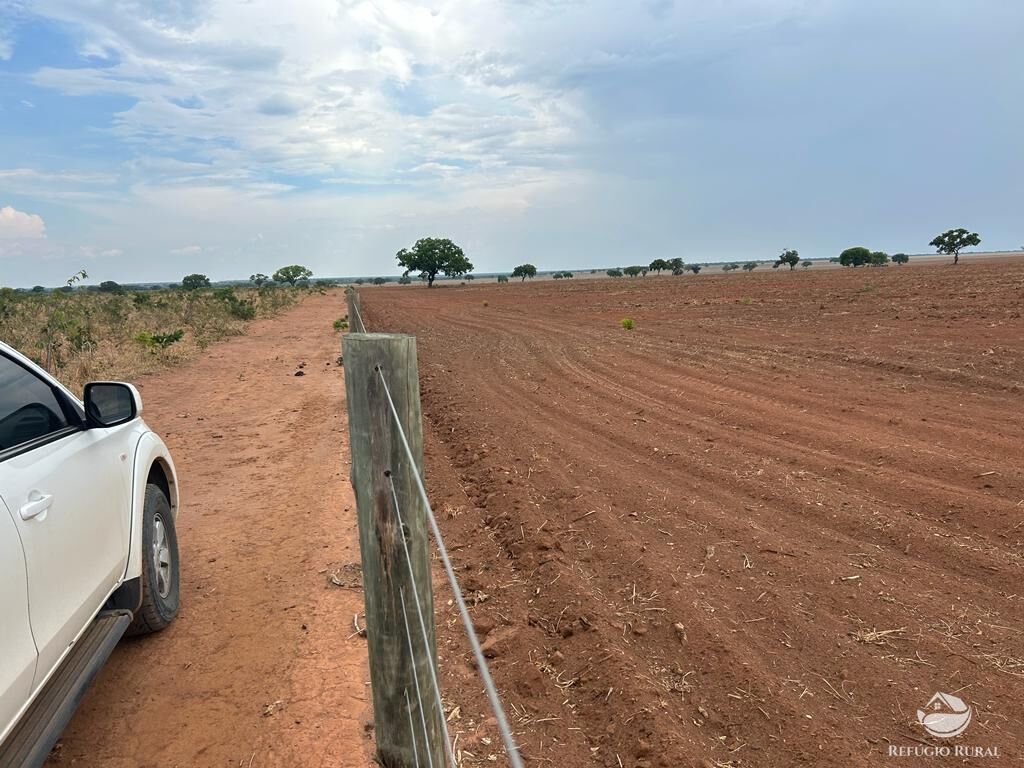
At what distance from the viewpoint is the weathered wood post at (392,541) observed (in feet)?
7.15

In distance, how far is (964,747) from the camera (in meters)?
2.76

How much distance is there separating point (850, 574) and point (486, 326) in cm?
1766

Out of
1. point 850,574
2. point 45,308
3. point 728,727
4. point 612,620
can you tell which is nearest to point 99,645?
point 612,620

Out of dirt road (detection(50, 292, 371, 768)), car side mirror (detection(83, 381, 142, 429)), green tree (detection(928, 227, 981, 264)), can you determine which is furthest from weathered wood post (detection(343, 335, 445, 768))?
green tree (detection(928, 227, 981, 264))

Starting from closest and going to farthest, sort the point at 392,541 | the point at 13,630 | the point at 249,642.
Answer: the point at 13,630, the point at 392,541, the point at 249,642

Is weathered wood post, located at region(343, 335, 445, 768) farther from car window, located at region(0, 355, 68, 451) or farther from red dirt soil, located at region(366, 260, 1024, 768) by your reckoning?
car window, located at region(0, 355, 68, 451)

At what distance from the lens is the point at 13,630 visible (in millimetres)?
2049

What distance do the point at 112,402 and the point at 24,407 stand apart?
0.57 m

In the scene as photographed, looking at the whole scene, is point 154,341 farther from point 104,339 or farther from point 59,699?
point 59,699

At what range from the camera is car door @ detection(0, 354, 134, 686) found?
7.44 ft

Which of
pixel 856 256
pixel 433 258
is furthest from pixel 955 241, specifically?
pixel 433 258

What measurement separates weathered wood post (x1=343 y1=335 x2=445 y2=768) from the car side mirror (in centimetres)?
169

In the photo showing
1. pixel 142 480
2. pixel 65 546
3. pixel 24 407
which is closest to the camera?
pixel 65 546

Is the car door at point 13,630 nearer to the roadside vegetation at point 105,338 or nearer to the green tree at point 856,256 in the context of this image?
the roadside vegetation at point 105,338
